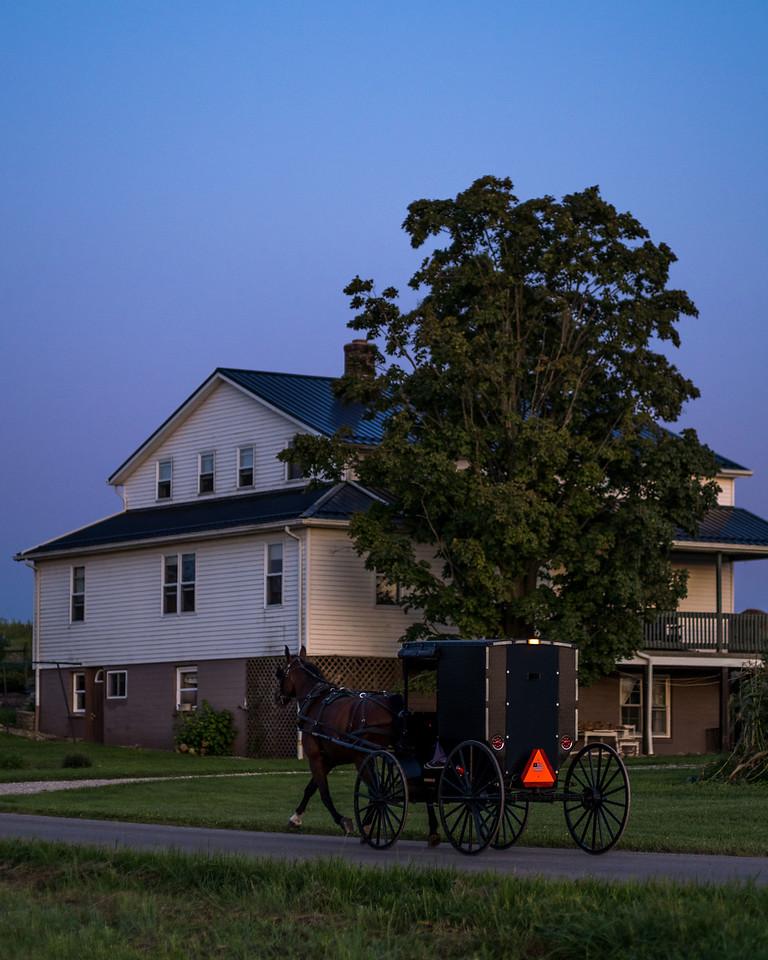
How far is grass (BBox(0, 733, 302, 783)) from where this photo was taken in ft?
118

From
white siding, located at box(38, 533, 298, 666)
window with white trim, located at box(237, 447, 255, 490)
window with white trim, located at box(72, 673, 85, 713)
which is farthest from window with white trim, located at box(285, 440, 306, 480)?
window with white trim, located at box(72, 673, 85, 713)

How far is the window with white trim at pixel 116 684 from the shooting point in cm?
4794

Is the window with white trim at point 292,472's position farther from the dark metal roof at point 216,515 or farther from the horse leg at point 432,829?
the horse leg at point 432,829

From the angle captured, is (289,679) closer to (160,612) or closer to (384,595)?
(384,595)

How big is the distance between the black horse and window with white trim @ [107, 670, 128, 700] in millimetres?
28414

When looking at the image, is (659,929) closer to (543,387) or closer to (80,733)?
(543,387)

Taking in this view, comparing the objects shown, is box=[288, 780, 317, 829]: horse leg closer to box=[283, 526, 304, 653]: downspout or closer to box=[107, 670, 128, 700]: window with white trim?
box=[283, 526, 304, 653]: downspout

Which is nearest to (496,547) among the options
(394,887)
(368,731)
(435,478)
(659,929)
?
(435,478)

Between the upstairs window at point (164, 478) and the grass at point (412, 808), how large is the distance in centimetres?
1674

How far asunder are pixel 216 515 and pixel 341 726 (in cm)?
2707

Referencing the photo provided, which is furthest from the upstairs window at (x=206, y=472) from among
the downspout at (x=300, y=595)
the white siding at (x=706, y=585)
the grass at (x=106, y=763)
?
the white siding at (x=706, y=585)

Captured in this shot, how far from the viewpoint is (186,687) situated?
45.9 metres

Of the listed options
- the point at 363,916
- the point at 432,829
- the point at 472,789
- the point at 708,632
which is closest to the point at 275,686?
the point at 708,632

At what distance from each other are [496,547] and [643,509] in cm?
331
